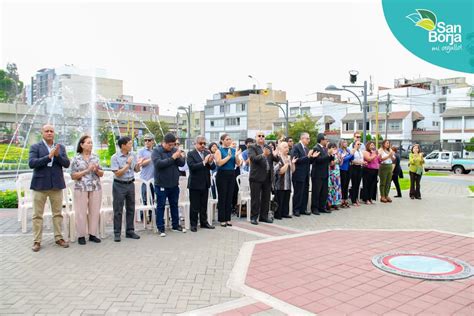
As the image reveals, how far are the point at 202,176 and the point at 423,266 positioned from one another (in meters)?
4.02

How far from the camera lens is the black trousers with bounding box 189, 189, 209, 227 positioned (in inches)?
301

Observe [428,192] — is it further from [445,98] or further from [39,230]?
[445,98]

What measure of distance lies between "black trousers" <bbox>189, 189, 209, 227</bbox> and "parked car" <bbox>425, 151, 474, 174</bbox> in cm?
2521

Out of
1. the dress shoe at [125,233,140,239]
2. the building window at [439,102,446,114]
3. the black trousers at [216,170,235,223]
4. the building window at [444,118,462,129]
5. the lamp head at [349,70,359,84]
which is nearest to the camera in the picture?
the dress shoe at [125,233,140,239]

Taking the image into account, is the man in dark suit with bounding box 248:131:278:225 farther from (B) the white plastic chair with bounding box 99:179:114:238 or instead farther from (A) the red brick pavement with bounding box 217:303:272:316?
(A) the red brick pavement with bounding box 217:303:272:316

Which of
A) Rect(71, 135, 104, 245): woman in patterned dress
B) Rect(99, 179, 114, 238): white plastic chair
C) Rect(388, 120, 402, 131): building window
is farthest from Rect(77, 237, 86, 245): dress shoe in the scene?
Rect(388, 120, 402, 131): building window

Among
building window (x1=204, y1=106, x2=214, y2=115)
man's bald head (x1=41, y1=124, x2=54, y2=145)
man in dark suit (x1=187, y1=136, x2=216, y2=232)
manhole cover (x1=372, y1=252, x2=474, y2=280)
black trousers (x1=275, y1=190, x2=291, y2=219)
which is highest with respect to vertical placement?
building window (x1=204, y1=106, x2=214, y2=115)

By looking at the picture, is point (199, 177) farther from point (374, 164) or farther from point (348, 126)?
point (348, 126)

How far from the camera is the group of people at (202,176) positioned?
6332 millimetres

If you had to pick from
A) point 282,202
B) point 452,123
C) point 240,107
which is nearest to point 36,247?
point 282,202

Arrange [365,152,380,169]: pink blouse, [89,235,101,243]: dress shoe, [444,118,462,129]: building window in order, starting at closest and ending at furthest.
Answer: [89,235,101,243]: dress shoe
[365,152,380,169]: pink blouse
[444,118,462,129]: building window

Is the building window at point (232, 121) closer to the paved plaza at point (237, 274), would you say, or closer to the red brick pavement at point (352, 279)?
the paved plaza at point (237, 274)

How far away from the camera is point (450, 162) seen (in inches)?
1144

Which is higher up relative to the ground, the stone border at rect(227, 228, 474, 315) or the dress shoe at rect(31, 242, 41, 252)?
the dress shoe at rect(31, 242, 41, 252)
